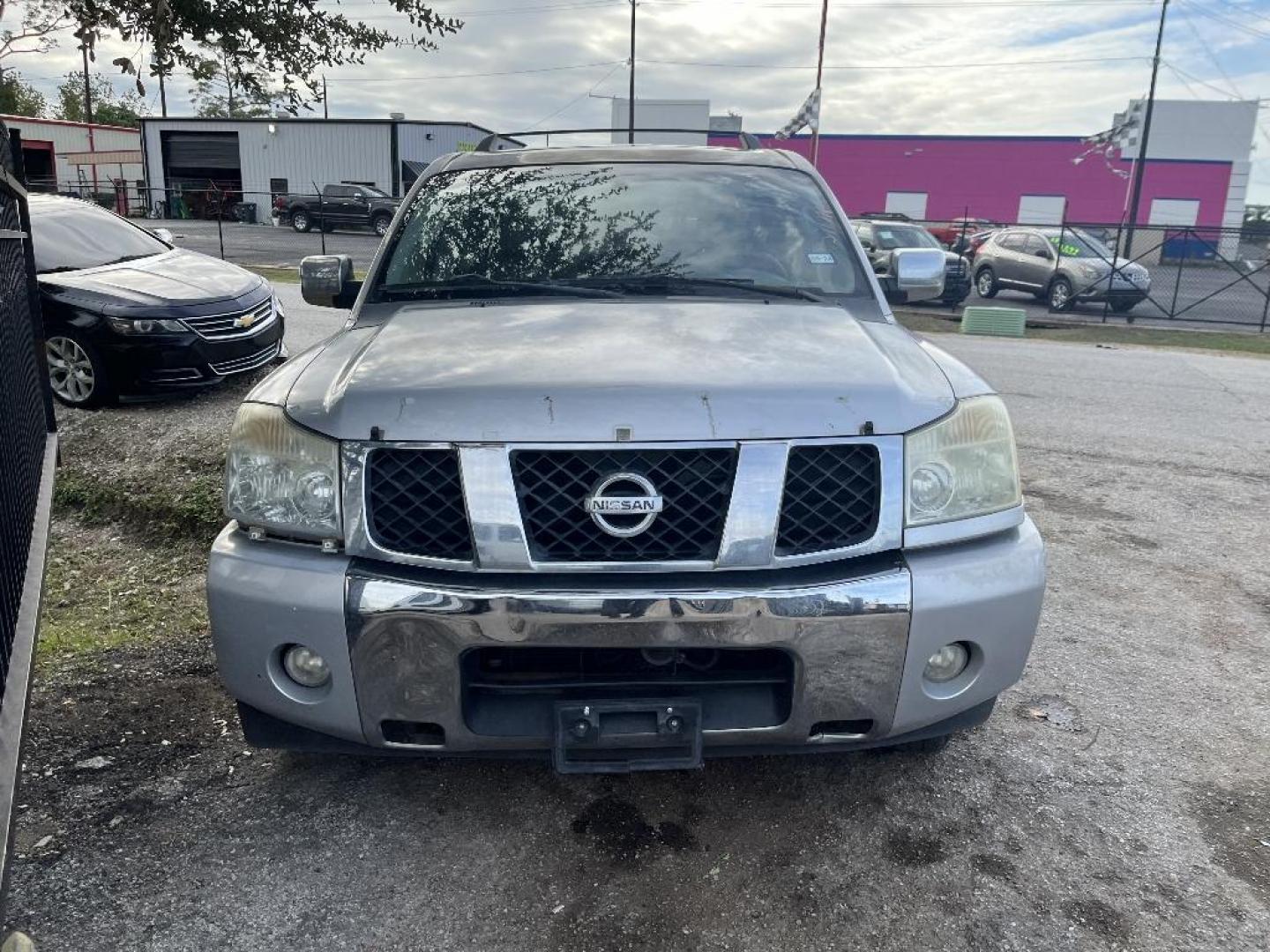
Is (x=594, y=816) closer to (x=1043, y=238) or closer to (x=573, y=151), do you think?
(x=573, y=151)

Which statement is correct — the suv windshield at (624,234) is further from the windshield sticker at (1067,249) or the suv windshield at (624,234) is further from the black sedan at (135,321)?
the windshield sticker at (1067,249)

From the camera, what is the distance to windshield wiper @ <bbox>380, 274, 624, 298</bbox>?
3293 millimetres

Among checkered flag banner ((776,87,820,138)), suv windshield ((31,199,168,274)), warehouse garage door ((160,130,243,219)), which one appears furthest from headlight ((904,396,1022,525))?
warehouse garage door ((160,130,243,219))

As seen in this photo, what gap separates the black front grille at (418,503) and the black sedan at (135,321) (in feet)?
17.6

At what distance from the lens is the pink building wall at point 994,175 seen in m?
50.2

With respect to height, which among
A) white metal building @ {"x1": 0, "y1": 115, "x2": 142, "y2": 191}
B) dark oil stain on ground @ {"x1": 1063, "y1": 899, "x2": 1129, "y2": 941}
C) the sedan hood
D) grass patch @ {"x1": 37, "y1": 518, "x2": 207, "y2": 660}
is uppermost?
white metal building @ {"x1": 0, "y1": 115, "x2": 142, "y2": 191}

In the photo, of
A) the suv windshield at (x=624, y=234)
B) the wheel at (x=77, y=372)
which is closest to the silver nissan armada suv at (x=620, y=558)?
the suv windshield at (x=624, y=234)

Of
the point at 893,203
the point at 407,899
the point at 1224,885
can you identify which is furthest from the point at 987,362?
the point at 893,203

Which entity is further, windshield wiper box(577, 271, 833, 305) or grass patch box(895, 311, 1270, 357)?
grass patch box(895, 311, 1270, 357)

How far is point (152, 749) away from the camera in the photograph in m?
3.05

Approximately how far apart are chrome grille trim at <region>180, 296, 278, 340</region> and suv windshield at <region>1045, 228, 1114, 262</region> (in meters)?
16.3

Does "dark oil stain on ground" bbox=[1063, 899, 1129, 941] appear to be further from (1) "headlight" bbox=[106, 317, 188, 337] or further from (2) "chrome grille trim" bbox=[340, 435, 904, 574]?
(1) "headlight" bbox=[106, 317, 188, 337]

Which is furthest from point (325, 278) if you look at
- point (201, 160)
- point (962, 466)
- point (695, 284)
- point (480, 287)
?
point (201, 160)

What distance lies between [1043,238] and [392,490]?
20079mm
